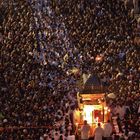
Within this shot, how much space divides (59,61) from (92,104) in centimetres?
662

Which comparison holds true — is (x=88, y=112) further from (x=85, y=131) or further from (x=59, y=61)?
(x=59, y=61)

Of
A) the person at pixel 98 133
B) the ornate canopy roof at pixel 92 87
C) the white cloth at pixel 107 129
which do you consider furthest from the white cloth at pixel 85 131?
the ornate canopy roof at pixel 92 87

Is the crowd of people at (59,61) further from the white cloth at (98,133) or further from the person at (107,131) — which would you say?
the white cloth at (98,133)

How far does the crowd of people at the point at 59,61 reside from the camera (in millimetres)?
19297

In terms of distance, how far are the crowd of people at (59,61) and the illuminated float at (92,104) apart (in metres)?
0.54

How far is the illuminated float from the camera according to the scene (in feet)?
61.5

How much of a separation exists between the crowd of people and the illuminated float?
54cm

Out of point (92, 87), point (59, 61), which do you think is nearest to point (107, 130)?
point (92, 87)

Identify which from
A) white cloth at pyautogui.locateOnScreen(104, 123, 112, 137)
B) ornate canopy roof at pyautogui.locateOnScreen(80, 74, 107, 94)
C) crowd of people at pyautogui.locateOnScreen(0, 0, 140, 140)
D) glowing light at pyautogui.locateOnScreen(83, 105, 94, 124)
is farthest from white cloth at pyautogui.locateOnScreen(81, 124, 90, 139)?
ornate canopy roof at pyautogui.locateOnScreen(80, 74, 107, 94)

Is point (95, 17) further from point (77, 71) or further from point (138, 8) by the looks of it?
point (77, 71)

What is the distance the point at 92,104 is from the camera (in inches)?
740

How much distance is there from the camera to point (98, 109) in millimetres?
18922

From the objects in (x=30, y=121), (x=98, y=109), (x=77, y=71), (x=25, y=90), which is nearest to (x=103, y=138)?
(x=98, y=109)

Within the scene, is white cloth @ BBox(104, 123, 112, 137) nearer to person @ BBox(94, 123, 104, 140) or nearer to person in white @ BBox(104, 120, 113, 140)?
person in white @ BBox(104, 120, 113, 140)
